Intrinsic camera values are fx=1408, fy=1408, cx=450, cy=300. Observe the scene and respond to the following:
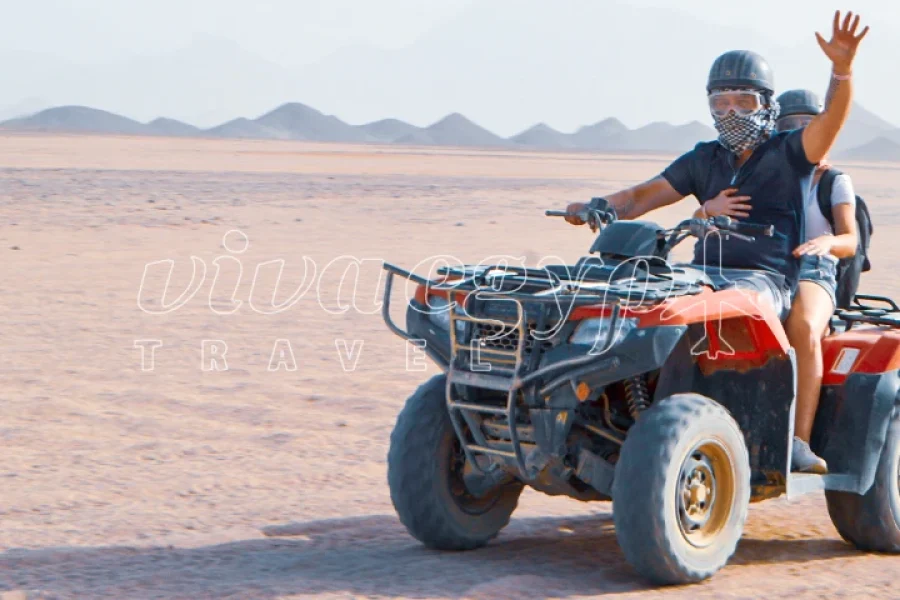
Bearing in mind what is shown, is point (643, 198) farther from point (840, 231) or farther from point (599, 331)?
point (599, 331)

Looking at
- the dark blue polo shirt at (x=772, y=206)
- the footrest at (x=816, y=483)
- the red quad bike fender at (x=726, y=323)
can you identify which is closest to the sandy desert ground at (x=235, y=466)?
the footrest at (x=816, y=483)

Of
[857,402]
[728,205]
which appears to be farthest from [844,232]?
[857,402]

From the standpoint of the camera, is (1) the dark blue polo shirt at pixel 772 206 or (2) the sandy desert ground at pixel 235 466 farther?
(1) the dark blue polo shirt at pixel 772 206

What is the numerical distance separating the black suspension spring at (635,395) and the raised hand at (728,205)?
0.95m

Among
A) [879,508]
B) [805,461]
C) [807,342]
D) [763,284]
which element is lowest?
[879,508]

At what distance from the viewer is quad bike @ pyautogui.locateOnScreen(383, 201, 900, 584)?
555cm

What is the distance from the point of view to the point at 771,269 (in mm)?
6422

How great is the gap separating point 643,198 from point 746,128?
68cm

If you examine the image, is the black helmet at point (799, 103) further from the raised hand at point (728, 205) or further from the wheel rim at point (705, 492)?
the wheel rim at point (705, 492)

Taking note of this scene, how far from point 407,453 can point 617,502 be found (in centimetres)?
108

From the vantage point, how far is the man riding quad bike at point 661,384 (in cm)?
557

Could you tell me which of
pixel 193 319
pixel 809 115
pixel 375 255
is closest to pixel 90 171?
pixel 375 255

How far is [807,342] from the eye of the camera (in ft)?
20.4

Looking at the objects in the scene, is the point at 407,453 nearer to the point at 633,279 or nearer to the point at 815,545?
the point at 633,279
